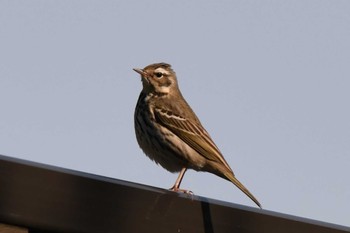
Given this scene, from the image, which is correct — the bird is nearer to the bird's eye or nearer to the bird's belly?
the bird's belly

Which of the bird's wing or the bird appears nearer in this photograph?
the bird

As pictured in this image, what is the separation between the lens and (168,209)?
567 centimetres

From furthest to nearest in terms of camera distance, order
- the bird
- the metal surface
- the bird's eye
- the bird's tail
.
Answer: the bird's eye
the bird
the bird's tail
the metal surface

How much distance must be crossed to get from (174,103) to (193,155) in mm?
1329

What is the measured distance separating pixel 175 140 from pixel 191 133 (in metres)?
0.38

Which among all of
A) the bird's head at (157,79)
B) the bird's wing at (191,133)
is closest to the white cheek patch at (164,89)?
the bird's head at (157,79)

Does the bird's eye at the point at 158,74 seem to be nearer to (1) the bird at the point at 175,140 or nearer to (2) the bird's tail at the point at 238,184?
(1) the bird at the point at 175,140

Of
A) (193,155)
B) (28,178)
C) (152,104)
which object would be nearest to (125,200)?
(28,178)

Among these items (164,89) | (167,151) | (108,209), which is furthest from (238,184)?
(108,209)

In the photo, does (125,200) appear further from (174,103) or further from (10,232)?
(174,103)

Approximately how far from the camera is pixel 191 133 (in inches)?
431

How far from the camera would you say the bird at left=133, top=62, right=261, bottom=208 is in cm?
1043

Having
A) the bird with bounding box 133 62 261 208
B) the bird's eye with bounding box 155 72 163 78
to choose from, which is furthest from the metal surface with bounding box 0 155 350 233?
the bird's eye with bounding box 155 72 163 78

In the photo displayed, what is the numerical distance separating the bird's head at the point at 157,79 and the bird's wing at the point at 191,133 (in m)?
0.84
